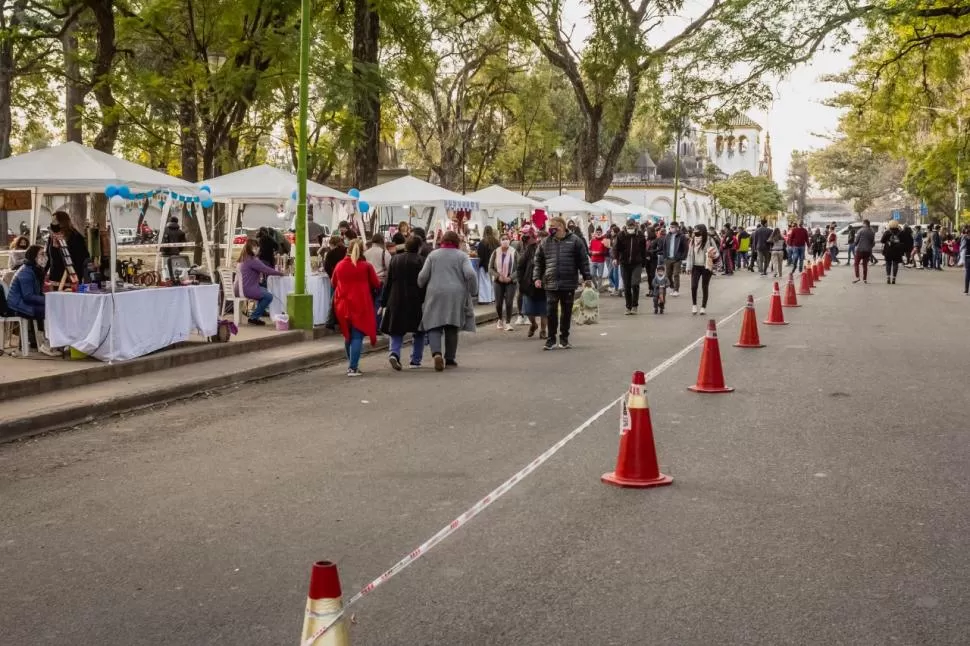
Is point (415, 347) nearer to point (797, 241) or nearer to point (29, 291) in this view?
→ point (29, 291)

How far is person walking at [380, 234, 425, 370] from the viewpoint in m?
13.6

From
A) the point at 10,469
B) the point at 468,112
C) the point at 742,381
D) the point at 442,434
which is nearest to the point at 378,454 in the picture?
the point at 442,434

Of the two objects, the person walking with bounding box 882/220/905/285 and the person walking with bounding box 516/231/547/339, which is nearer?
the person walking with bounding box 516/231/547/339

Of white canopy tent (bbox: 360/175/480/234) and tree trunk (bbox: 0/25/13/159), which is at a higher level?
tree trunk (bbox: 0/25/13/159)

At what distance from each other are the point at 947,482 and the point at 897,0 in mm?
17866

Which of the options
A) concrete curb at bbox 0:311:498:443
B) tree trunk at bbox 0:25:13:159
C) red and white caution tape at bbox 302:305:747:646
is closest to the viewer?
red and white caution tape at bbox 302:305:747:646

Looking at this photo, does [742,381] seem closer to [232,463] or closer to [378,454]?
[378,454]

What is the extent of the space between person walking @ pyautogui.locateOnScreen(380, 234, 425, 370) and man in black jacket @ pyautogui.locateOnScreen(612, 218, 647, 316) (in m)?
9.27

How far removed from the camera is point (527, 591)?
4.94 metres

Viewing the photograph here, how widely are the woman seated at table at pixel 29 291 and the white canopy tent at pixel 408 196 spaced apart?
975cm

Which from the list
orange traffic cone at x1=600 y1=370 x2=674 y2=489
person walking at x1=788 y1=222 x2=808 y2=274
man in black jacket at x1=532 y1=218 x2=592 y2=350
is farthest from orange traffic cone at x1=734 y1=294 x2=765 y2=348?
person walking at x1=788 y1=222 x2=808 y2=274

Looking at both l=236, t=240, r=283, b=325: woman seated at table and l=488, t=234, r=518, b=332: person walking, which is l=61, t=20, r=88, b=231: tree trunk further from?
l=488, t=234, r=518, b=332: person walking

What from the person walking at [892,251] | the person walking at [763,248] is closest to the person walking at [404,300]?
the person walking at [892,251]

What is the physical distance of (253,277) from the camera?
59.2 feet
